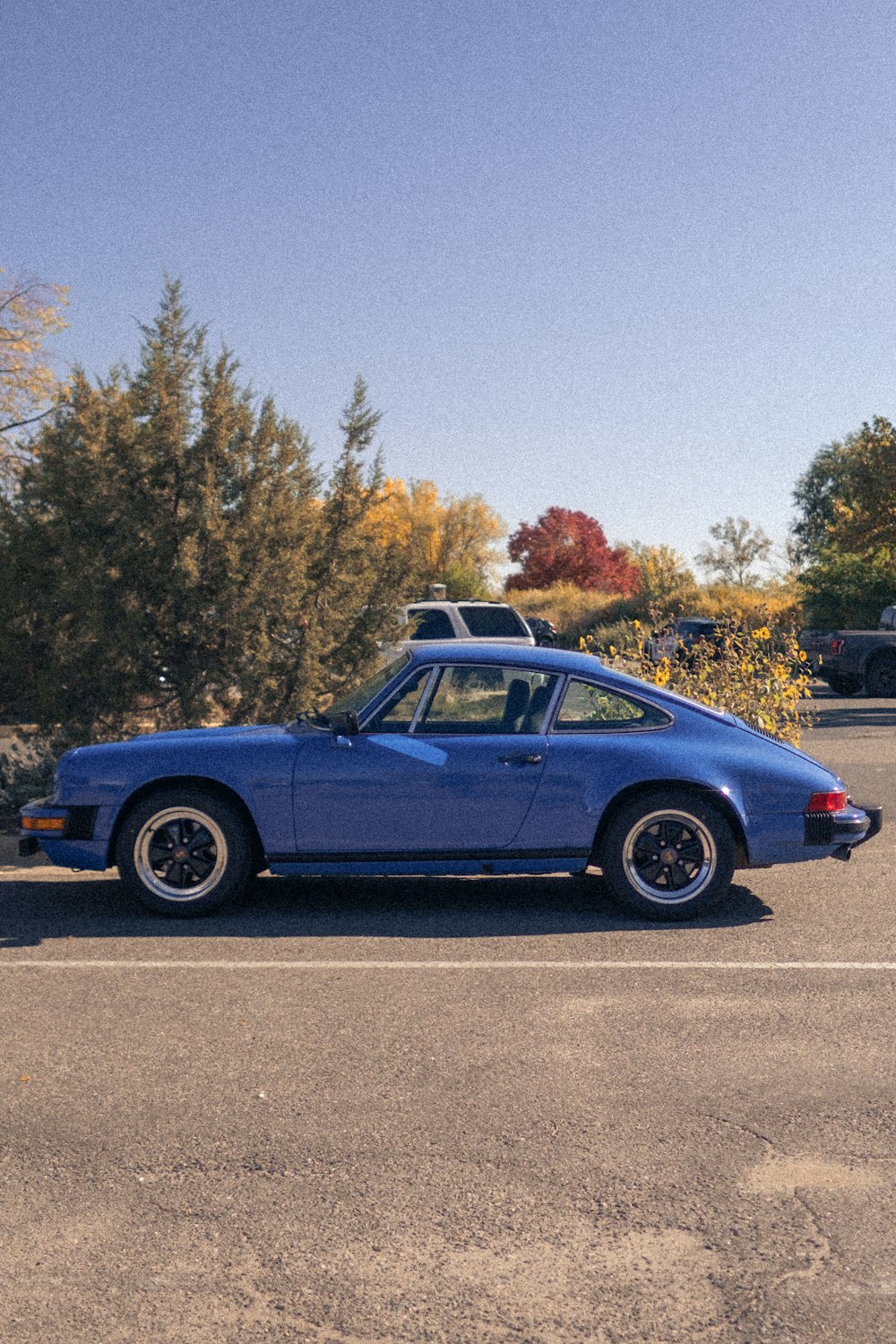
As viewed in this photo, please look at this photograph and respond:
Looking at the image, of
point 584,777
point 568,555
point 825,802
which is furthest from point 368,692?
point 568,555

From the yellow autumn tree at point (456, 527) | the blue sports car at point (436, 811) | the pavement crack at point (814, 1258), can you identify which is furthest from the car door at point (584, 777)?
the yellow autumn tree at point (456, 527)

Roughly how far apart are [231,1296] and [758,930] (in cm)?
436

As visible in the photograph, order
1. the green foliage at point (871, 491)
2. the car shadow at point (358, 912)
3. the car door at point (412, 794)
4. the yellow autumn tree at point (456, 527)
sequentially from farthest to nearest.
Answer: the yellow autumn tree at point (456, 527), the green foliage at point (871, 491), the car door at point (412, 794), the car shadow at point (358, 912)

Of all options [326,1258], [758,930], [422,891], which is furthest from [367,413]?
[326,1258]

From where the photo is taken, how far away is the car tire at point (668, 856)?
23.4 ft

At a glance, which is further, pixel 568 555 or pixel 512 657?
pixel 568 555

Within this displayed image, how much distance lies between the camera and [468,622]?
18.9 m

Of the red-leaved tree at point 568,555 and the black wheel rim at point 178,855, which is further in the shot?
the red-leaved tree at point 568,555

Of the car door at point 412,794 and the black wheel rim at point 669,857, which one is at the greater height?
the car door at point 412,794

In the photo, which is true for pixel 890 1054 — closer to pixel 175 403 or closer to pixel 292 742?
pixel 292 742

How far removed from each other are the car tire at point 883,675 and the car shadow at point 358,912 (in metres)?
17.8

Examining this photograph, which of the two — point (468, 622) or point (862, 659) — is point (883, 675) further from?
point (468, 622)

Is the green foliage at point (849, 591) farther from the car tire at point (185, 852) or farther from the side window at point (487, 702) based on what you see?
the car tire at point (185, 852)

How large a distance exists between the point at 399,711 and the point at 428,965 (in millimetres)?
1607
